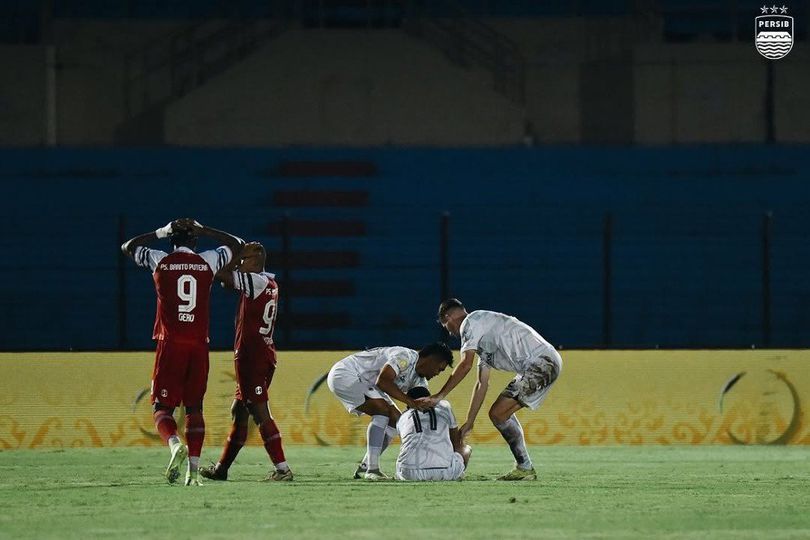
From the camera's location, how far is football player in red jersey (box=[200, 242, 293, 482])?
1186cm

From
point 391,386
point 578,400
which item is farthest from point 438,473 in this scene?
point 578,400

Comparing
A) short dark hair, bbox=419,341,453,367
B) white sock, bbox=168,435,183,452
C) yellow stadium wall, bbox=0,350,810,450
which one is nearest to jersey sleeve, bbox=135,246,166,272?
white sock, bbox=168,435,183,452

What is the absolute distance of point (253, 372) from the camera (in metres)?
12.0

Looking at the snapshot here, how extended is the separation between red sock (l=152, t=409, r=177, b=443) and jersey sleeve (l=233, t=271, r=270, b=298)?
1.20 meters

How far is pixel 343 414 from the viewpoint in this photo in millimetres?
16156

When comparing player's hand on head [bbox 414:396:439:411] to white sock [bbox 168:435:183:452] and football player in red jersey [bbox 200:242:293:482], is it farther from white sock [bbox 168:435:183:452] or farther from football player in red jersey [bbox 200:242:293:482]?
white sock [bbox 168:435:183:452]

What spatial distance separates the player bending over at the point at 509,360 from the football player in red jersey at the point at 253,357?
4.26 ft

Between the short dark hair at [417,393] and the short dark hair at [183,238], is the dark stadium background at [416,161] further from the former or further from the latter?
the short dark hair at [183,238]

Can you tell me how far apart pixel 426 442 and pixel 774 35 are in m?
17.5

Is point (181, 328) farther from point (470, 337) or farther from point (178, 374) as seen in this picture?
point (470, 337)

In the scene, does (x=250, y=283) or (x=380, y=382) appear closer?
(x=250, y=283)

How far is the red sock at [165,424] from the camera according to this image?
11188 mm

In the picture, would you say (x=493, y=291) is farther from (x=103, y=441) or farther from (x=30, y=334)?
(x=103, y=441)

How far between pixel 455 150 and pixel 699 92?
16.3 ft
